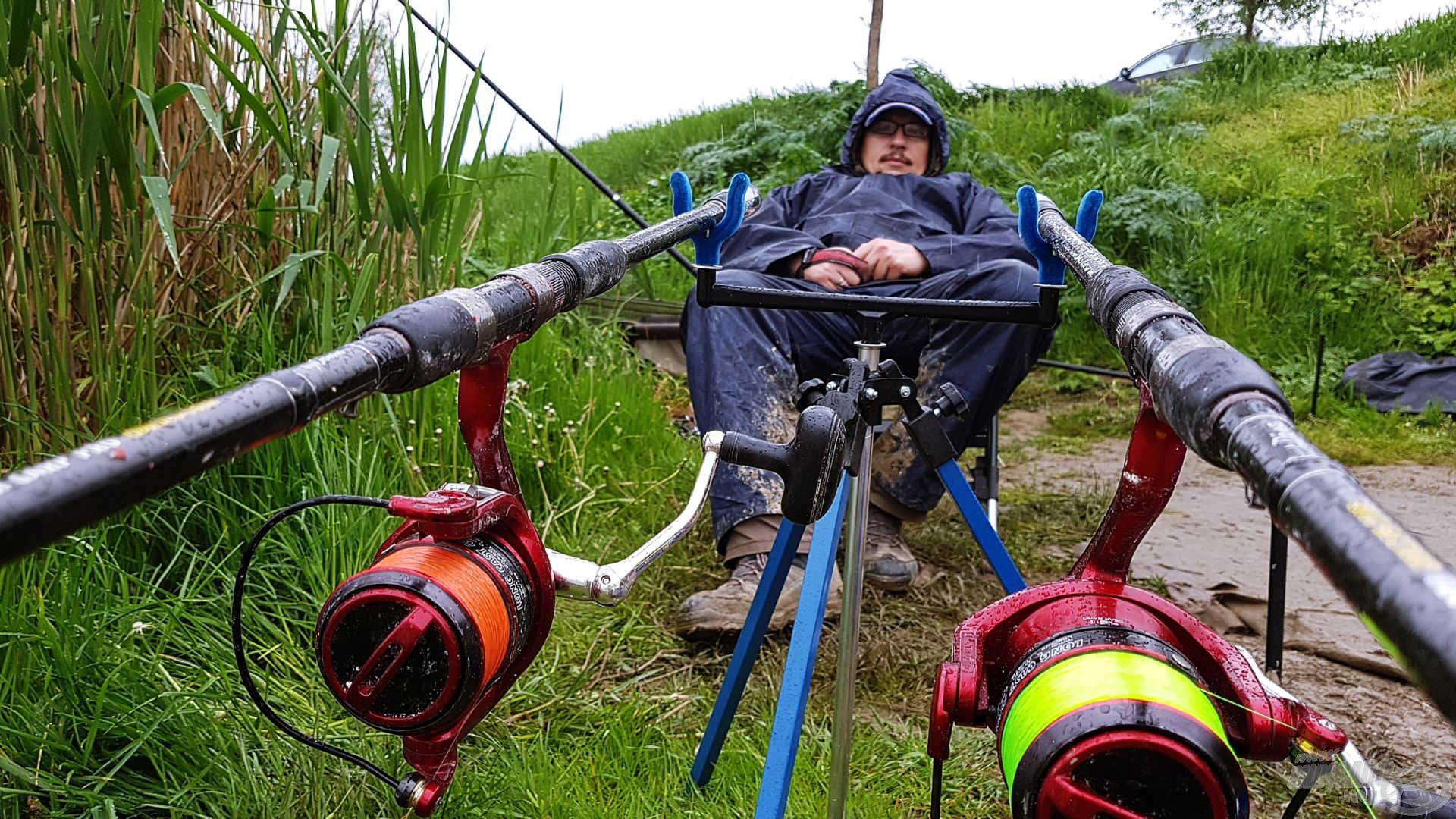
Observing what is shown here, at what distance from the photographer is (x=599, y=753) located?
1.86 meters

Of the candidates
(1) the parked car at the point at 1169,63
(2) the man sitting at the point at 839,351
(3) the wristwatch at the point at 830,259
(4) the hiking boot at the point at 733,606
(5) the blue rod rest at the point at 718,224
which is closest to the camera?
(5) the blue rod rest at the point at 718,224

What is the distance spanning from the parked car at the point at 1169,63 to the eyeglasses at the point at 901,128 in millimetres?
6598

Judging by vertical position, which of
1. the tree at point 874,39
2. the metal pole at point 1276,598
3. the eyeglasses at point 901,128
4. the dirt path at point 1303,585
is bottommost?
the dirt path at point 1303,585

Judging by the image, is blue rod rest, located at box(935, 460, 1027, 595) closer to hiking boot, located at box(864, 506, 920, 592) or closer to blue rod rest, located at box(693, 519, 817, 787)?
blue rod rest, located at box(693, 519, 817, 787)

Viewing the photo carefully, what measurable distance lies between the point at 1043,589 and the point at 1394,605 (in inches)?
18.8

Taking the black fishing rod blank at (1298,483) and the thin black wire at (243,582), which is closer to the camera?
the black fishing rod blank at (1298,483)

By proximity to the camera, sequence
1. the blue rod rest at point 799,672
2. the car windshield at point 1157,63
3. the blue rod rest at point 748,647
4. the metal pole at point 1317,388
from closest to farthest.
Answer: the blue rod rest at point 799,672 < the blue rod rest at point 748,647 < the metal pole at point 1317,388 < the car windshield at point 1157,63

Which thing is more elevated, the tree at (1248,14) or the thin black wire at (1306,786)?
the tree at (1248,14)

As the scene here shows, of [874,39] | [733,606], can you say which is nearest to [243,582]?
[733,606]

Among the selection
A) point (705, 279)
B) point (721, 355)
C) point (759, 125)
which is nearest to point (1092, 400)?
point (721, 355)

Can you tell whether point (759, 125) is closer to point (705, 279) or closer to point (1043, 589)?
point (705, 279)

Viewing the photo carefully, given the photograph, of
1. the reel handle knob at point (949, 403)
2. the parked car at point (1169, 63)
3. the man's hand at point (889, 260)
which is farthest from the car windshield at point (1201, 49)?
the reel handle knob at point (949, 403)

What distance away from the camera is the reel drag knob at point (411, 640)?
645 mm

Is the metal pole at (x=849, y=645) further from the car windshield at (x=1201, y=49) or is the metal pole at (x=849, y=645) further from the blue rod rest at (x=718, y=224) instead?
the car windshield at (x=1201, y=49)
